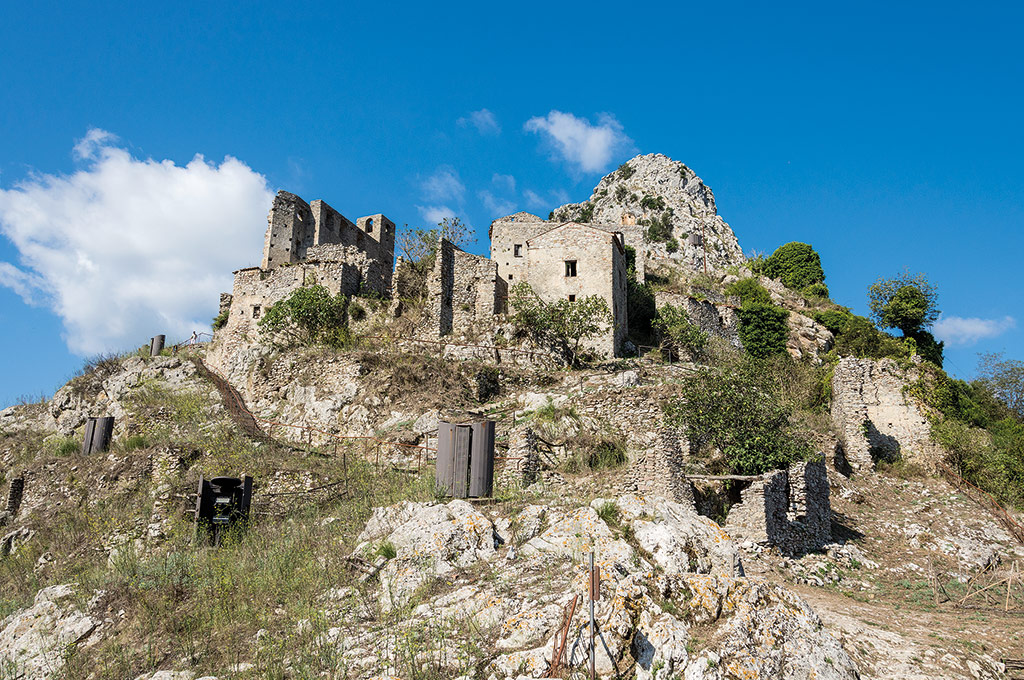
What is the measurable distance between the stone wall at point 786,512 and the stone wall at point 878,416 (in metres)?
7.92

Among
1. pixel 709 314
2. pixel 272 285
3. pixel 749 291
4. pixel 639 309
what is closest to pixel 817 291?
pixel 749 291

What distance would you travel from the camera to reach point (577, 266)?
107ft

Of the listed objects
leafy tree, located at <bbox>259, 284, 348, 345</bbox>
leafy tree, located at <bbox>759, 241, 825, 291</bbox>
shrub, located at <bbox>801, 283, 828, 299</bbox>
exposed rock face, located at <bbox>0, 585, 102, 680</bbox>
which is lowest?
exposed rock face, located at <bbox>0, 585, 102, 680</bbox>

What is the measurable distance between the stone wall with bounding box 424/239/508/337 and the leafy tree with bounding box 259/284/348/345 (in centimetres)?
430

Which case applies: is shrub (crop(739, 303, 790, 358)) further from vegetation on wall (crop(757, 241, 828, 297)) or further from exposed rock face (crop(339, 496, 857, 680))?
exposed rock face (crop(339, 496, 857, 680))

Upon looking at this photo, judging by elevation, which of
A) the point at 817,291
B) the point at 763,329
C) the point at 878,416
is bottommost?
the point at 878,416

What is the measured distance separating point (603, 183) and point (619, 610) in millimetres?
63229

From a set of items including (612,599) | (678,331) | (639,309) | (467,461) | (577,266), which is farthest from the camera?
(639,309)

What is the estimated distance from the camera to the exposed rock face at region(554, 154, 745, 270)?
5329 centimetres

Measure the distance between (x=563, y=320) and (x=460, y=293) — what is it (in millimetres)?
5615

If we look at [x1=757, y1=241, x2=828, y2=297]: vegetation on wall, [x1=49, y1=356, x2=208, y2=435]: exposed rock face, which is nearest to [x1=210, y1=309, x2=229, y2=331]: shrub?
[x1=49, y1=356, x2=208, y2=435]: exposed rock face

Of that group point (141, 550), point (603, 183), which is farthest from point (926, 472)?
point (603, 183)

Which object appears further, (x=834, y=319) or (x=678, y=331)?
(x=834, y=319)

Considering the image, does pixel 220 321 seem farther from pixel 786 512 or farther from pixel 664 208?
pixel 664 208
